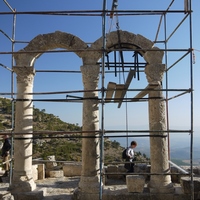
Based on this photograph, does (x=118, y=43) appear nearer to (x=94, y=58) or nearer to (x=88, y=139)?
(x=94, y=58)

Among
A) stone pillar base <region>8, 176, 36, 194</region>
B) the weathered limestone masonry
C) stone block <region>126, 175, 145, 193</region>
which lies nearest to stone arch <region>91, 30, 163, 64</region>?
the weathered limestone masonry

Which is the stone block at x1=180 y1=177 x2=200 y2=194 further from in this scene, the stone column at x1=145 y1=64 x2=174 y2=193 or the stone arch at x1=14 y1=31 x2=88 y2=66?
the stone arch at x1=14 y1=31 x2=88 y2=66

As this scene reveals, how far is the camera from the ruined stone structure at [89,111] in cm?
762

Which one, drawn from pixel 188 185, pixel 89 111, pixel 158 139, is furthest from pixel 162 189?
pixel 89 111

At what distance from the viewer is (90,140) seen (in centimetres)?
779

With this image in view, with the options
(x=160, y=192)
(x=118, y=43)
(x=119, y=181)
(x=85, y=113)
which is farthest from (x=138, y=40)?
(x=119, y=181)

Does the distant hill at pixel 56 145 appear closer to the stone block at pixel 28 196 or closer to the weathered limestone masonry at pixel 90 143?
the weathered limestone masonry at pixel 90 143

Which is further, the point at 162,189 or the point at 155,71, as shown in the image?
the point at 155,71

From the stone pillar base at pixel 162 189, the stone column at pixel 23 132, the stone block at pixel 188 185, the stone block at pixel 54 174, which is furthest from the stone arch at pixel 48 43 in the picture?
the stone block at pixel 54 174

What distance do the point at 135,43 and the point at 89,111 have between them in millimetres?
2883

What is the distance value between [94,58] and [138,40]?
1671 millimetres

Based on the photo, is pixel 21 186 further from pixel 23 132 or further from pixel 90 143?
pixel 90 143

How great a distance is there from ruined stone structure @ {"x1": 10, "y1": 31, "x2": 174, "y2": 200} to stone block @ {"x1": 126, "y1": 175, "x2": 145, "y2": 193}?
1.64 ft

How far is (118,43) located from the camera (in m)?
8.03
